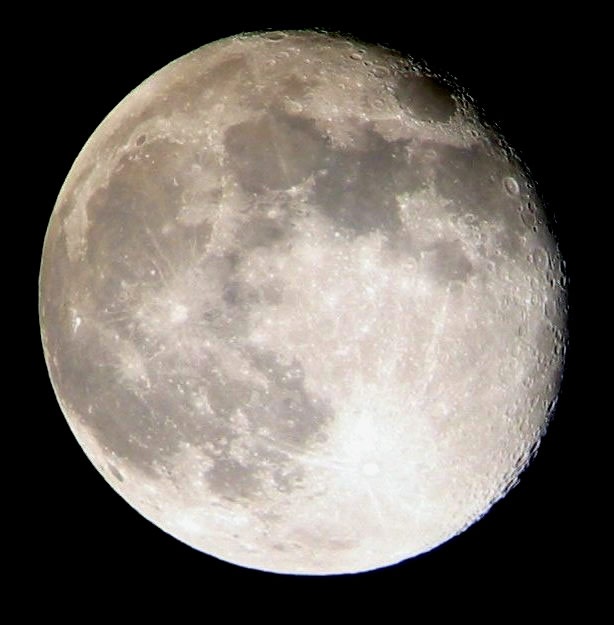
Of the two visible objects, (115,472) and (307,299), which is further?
(115,472)

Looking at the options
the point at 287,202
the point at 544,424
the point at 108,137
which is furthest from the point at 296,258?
the point at 544,424

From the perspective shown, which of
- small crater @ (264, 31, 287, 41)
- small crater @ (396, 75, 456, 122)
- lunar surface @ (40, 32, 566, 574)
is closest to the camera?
lunar surface @ (40, 32, 566, 574)

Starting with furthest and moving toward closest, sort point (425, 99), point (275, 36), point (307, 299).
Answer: point (275, 36) < point (425, 99) < point (307, 299)

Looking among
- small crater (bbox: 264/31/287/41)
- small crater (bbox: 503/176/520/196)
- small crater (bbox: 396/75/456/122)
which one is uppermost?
small crater (bbox: 264/31/287/41)

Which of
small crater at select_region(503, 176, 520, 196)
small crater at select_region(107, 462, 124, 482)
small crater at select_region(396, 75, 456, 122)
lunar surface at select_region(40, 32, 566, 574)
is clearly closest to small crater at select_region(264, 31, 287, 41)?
lunar surface at select_region(40, 32, 566, 574)

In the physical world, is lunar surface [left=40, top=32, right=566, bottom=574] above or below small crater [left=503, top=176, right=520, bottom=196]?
below

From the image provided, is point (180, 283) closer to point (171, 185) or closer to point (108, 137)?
point (171, 185)

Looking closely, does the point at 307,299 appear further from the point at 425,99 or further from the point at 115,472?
the point at 115,472

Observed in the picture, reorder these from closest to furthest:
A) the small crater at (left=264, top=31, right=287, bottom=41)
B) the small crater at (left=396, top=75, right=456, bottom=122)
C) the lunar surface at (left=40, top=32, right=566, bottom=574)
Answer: the lunar surface at (left=40, top=32, right=566, bottom=574), the small crater at (left=396, top=75, right=456, bottom=122), the small crater at (left=264, top=31, right=287, bottom=41)

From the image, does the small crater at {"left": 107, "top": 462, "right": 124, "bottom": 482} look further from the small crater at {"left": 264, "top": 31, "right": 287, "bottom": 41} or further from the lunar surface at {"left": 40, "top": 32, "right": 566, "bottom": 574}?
the small crater at {"left": 264, "top": 31, "right": 287, "bottom": 41}

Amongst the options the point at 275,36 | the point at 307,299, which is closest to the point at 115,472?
the point at 307,299
